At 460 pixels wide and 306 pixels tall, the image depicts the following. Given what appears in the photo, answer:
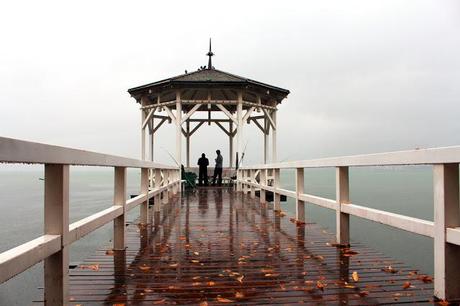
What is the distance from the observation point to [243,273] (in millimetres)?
3320

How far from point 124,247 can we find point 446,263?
310 centimetres

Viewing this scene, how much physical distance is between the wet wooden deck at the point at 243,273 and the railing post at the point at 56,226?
1.28 feet

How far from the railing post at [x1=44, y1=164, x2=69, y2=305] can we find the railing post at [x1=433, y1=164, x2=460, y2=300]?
2.31 meters

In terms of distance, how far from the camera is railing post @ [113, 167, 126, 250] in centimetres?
414

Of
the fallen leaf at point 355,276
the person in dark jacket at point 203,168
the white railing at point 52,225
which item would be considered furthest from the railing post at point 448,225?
the person in dark jacket at point 203,168

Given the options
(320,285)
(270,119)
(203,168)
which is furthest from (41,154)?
(203,168)

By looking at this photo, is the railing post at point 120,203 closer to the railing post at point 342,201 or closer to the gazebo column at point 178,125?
the railing post at point 342,201

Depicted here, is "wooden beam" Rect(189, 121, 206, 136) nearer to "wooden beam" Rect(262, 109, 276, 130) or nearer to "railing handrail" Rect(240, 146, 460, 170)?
"wooden beam" Rect(262, 109, 276, 130)

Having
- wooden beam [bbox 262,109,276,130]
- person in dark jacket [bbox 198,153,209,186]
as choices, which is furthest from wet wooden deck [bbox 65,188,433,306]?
person in dark jacket [bbox 198,153,209,186]

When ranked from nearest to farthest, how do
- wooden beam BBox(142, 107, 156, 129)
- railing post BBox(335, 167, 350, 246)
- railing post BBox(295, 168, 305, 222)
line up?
railing post BBox(335, 167, 350, 246)
railing post BBox(295, 168, 305, 222)
wooden beam BBox(142, 107, 156, 129)

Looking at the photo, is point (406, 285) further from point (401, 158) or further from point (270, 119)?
point (270, 119)

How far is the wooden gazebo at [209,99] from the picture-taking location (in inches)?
535

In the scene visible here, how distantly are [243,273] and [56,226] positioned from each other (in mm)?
1635

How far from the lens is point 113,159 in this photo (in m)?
3.67
